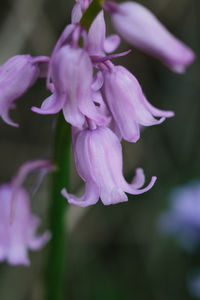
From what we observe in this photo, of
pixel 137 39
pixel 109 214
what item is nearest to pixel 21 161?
pixel 109 214

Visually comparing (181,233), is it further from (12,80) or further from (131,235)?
(12,80)

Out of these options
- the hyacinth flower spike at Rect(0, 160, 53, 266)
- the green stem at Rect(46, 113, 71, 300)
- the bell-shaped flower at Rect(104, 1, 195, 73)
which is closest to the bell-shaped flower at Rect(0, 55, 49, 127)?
the green stem at Rect(46, 113, 71, 300)

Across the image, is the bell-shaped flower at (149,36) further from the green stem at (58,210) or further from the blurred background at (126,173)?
the blurred background at (126,173)

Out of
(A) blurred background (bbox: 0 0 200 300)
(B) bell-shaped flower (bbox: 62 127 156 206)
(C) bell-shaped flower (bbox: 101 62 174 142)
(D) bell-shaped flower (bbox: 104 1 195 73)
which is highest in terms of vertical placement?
(D) bell-shaped flower (bbox: 104 1 195 73)

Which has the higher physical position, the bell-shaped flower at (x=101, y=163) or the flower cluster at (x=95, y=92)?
the flower cluster at (x=95, y=92)

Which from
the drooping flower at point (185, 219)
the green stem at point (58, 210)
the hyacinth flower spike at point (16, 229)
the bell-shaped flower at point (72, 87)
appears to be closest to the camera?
the bell-shaped flower at point (72, 87)

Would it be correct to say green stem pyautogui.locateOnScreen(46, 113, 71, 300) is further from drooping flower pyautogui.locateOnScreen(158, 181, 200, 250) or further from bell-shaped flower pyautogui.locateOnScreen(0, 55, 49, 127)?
drooping flower pyautogui.locateOnScreen(158, 181, 200, 250)

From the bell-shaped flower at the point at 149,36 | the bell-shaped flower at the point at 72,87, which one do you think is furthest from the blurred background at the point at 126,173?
the bell-shaped flower at the point at 149,36
